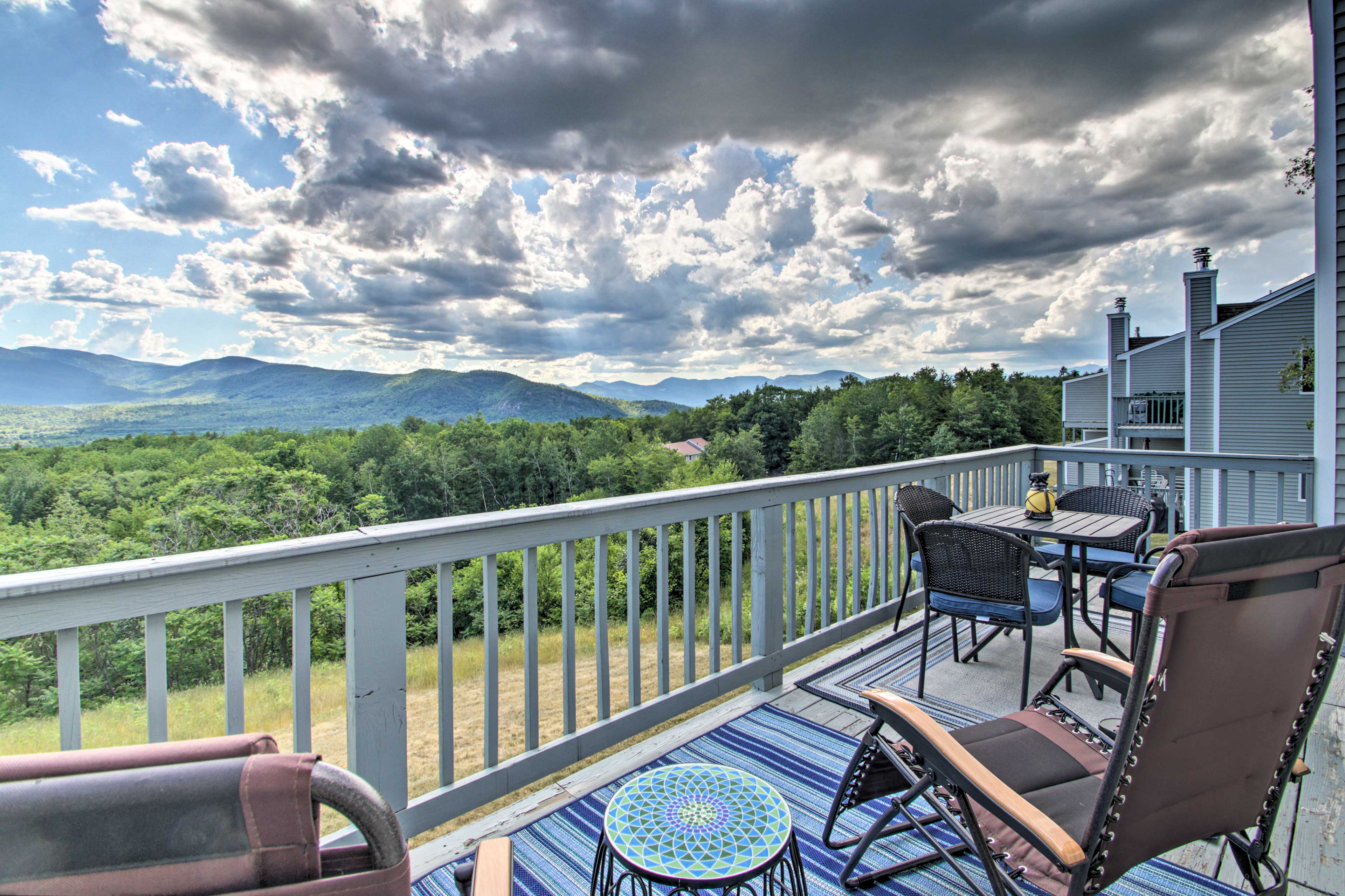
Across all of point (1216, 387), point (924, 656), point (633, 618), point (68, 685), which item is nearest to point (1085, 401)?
point (1216, 387)

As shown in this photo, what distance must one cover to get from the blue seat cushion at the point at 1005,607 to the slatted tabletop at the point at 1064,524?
0.28 meters

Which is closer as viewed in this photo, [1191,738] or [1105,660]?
[1191,738]

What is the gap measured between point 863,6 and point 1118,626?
34.3 ft

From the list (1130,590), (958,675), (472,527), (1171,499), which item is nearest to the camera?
(472,527)

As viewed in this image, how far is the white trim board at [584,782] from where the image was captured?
1.92 meters

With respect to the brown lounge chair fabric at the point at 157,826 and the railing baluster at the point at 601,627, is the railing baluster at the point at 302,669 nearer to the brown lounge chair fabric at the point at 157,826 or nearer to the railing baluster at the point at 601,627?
the railing baluster at the point at 601,627

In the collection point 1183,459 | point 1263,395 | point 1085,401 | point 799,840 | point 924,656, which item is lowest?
point 799,840

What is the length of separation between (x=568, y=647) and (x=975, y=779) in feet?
4.51

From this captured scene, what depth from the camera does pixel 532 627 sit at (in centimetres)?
207

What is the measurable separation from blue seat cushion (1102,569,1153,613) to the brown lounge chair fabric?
3.26 m

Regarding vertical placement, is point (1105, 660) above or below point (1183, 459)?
below

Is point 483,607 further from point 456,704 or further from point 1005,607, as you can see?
point 456,704

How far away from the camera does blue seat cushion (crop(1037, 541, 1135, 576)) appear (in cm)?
341

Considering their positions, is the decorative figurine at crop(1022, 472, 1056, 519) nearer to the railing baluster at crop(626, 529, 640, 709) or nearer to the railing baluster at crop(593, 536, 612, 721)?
the railing baluster at crop(626, 529, 640, 709)
